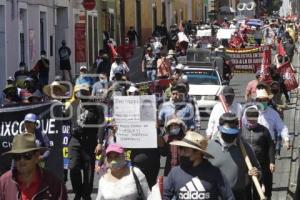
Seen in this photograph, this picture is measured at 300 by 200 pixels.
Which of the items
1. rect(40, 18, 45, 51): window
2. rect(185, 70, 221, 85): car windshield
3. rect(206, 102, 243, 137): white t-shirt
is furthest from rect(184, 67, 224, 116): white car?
rect(206, 102, 243, 137): white t-shirt

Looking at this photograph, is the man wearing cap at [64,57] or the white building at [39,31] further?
the man wearing cap at [64,57]

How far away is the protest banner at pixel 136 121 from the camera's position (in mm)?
11558

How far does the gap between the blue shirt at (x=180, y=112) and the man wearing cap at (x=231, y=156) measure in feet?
10.7

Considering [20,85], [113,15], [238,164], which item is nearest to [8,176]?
[238,164]

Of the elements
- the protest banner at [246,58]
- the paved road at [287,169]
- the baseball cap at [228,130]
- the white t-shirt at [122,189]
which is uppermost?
the protest banner at [246,58]

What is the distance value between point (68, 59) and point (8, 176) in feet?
96.8

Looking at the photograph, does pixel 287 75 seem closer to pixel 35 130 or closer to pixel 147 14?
pixel 35 130

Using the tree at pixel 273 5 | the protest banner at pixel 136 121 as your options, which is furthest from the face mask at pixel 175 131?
the tree at pixel 273 5

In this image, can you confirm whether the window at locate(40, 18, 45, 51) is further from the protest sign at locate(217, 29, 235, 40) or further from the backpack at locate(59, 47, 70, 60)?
the protest sign at locate(217, 29, 235, 40)

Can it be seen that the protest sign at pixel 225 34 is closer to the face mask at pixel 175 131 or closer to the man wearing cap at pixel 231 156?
the face mask at pixel 175 131

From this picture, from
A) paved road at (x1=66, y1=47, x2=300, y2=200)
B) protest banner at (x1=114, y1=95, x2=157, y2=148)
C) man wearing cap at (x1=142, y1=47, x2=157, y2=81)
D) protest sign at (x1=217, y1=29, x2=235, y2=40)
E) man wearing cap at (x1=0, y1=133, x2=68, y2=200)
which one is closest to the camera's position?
man wearing cap at (x1=0, y1=133, x2=68, y2=200)

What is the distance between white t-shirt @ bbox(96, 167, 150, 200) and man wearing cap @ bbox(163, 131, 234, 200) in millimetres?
909

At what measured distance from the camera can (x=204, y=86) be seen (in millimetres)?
27453

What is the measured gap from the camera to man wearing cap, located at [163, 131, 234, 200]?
770 centimetres
